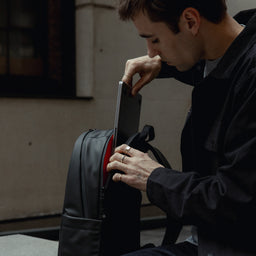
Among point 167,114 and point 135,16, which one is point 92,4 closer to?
point 167,114

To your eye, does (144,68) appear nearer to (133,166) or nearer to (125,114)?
(125,114)

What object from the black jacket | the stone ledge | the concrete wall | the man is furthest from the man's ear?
the stone ledge

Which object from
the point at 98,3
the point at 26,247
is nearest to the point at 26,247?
the point at 26,247

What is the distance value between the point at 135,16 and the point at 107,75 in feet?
Result: 13.5

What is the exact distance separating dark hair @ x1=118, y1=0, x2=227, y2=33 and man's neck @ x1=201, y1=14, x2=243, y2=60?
0.06 ft

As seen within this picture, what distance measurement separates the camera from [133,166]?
1575 millimetres

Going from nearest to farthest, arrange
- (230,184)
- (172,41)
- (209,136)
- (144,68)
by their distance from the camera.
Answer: (230,184) < (209,136) < (172,41) < (144,68)

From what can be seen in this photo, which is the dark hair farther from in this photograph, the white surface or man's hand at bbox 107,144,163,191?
the white surface

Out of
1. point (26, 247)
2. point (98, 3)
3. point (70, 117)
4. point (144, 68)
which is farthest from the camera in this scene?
point (98, 3)

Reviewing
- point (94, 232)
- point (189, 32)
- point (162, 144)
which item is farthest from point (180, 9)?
point (162, 144)

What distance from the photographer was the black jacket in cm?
134

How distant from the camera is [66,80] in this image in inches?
222

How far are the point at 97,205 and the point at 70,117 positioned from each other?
12.4 feet

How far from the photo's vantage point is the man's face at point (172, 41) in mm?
1607
